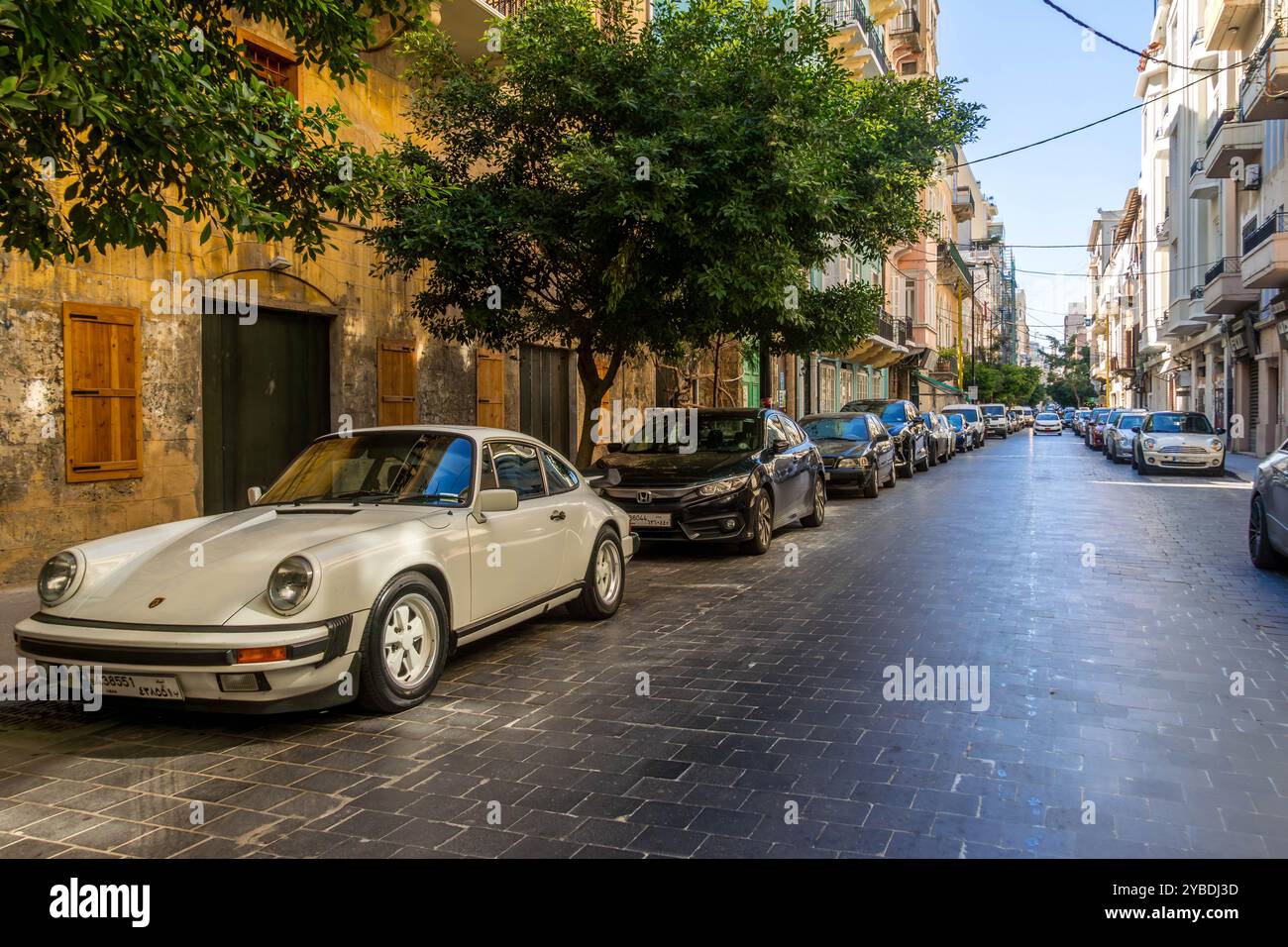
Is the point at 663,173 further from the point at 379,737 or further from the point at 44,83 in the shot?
the point at 379,737

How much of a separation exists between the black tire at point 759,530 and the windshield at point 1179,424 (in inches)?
639

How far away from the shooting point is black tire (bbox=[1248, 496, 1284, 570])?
29.6ft

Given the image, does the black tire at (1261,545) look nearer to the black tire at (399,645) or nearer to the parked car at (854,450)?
the black tire at (399,645)

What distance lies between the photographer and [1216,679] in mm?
5516

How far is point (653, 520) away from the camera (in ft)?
33.8

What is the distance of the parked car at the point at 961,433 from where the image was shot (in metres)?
37.3

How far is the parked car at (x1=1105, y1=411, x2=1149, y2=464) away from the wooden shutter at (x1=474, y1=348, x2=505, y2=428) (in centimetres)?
1845

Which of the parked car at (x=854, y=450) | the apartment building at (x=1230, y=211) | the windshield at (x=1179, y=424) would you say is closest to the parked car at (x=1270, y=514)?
the parked car at (x=854, y=450)

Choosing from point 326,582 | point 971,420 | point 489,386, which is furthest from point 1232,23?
point 326,582

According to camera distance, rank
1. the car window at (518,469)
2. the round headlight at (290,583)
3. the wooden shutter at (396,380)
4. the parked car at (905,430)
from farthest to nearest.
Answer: the parked car at (905,430) → the wooden shutter at (396,380) → the car window at (518,469) → the round headlight at (290,583)

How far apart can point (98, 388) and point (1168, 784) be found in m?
9.22

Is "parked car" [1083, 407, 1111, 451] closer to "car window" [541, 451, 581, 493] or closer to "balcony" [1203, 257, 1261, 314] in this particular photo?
"balcony" [1203, 257, 1261, 314]

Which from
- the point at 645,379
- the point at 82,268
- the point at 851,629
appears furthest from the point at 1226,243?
the point at 82,268

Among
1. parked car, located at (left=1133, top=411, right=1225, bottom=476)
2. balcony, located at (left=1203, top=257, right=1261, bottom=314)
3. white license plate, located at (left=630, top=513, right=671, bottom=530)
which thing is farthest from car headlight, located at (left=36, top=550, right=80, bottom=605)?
balcony, located at (left=1203, top=257, right=1261, bottom=314)
